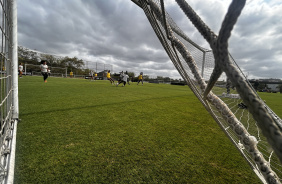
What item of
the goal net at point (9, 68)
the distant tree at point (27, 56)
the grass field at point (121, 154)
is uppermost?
the distant tree at point (27, 56)

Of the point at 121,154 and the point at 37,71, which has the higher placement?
the point at 37,71

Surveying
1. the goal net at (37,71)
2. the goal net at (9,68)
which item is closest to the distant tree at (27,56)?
the goal net at (37,71)

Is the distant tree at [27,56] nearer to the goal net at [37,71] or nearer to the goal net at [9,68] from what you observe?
the goal net at [37,71]

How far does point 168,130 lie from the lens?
2.32 m

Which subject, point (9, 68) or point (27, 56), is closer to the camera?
point (9, 68)

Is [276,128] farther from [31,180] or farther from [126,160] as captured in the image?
[31,180]

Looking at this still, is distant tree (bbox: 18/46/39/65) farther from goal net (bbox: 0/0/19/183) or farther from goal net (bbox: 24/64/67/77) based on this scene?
goal net (bbox: 0/0/19/183)

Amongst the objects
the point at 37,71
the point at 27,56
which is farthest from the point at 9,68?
the point at 37,71

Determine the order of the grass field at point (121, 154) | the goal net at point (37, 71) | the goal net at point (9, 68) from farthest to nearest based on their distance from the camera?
the goal net at point (37, 71), the goal net at point (9, 68), the grass field at point (121, 154)

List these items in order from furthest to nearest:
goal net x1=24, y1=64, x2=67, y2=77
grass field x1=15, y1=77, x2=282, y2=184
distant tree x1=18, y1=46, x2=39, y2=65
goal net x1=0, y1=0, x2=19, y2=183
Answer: goal net x1=24, y1=64, x2=67, y2=77, distant tree x1=18, y1=46, x2=39, y2=65, goal net x1=0, y1=0, x2=19, y2=183, grass field x1=15, y1=77, x2=282, y2=184

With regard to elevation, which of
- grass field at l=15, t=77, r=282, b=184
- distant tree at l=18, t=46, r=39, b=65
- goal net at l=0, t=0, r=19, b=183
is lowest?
grass field at l=15, t=77, r=282, b=184

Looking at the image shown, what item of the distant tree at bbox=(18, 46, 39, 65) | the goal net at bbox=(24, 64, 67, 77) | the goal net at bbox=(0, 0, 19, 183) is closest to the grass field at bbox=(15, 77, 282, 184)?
the goal net at bbox=(0, 0, 19, 183)

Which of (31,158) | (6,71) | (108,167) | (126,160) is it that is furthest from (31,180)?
(6,71)

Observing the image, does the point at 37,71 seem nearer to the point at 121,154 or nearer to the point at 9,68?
the point at 9,68
